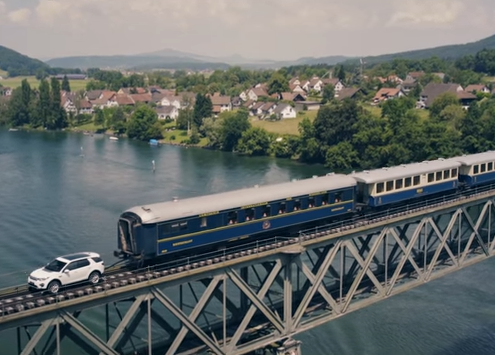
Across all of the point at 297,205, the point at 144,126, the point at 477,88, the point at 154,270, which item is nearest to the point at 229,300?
the point at 154,270

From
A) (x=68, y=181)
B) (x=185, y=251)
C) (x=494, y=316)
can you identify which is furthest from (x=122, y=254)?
(x=68, y=181)

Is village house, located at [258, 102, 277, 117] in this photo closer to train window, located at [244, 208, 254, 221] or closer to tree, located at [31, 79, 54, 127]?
tree, located at [31, 79, 54, 127]

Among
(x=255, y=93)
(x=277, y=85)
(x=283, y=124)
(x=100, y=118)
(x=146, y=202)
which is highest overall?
(x=277, y=85)

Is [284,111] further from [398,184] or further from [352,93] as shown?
[398,184]

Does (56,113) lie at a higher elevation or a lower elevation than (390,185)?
lower

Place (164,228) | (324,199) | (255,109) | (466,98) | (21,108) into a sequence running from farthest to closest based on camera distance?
1. (21,108)
2. (255,109)
3. (466,98)
4. (324,199)
5. (164,228)

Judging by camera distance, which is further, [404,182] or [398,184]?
[404,182]

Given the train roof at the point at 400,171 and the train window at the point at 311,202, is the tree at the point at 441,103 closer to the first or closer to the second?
the train roof at the point at 400,171

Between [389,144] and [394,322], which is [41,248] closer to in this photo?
[394,322]
